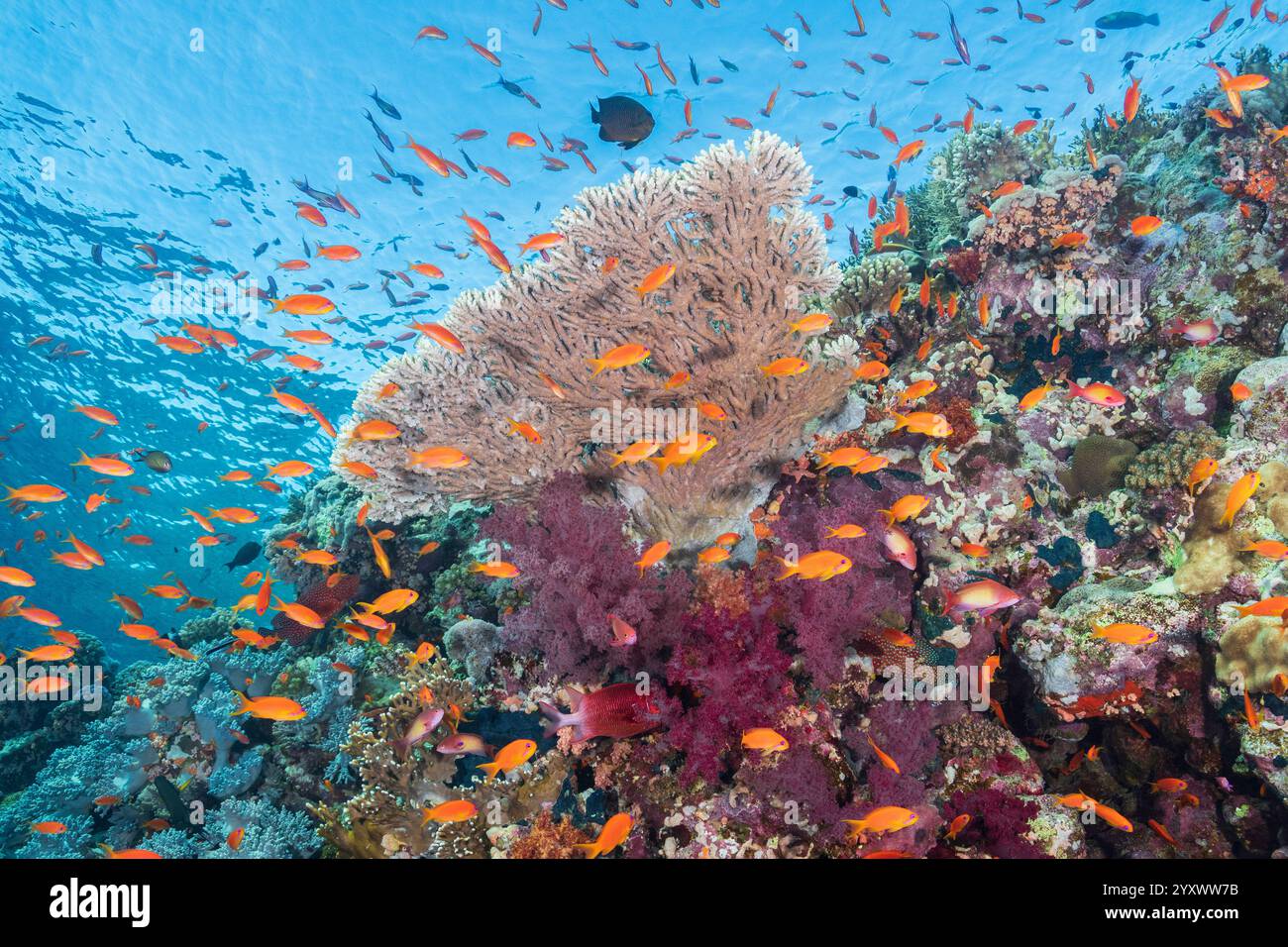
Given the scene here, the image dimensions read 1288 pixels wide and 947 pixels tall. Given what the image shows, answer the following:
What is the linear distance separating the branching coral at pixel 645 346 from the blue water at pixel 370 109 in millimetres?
9610

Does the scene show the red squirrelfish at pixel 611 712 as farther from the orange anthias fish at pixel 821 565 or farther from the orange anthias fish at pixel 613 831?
the orange anthias fish at pixel 821 565

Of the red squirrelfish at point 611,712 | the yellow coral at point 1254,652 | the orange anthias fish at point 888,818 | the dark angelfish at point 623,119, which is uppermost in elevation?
the dark angelfish at point 623,119

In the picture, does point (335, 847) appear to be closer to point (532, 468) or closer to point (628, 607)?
point (628, 607)

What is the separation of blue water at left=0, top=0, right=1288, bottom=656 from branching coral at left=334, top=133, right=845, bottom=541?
961cm

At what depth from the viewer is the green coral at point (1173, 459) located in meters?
4.91

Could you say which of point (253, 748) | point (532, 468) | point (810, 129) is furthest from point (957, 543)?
point (810, 129)

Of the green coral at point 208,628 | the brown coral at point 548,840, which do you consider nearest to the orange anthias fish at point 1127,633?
the brown coral at point 548,840

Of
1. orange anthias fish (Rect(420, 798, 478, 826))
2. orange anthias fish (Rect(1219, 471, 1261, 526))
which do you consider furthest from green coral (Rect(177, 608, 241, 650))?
orange anthias fish (Rect(1219, 471, 1261, 526))

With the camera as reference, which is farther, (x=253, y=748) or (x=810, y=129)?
(x=810, y=129)

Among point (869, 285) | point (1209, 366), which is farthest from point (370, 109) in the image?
point (1209, 366)

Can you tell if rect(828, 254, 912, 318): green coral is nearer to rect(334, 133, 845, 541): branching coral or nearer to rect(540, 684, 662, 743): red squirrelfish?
rect(334, 133, 845, 541): branching coral

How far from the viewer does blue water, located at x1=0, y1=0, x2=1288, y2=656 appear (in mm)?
13805

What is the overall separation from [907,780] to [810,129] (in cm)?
1917
